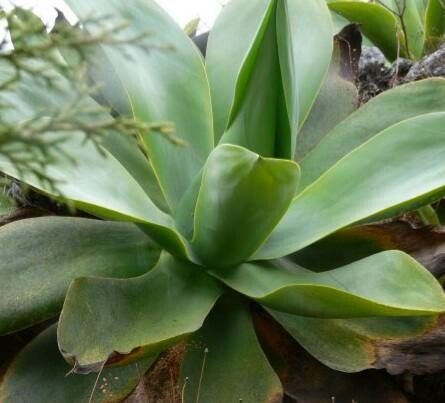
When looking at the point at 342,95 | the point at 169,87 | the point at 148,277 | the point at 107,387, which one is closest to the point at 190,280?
the point at 148,277

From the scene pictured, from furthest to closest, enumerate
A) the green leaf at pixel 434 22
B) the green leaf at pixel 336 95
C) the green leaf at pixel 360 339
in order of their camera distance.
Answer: the green leaf at pixel 434 22 → the green leaf at pixel 336 95 → the green leaf at pixel 360 339

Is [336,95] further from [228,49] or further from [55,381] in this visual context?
[55,381]

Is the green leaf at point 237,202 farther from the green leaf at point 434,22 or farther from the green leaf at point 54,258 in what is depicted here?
the green leaf at point 434,22

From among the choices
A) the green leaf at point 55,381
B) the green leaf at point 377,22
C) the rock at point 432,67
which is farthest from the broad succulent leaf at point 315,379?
the green leaf at point 377,22

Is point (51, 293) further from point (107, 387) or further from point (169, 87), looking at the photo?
point (169, 87)

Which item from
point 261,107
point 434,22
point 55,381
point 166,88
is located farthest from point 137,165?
point 434,22

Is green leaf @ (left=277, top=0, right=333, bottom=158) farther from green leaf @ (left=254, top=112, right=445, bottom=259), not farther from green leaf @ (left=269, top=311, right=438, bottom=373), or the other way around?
green leaf @ (left=269, top=311, right=438, bottom=373)

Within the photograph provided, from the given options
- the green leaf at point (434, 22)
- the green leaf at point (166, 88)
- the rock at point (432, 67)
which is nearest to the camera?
the green leaf at point (166, 88)
